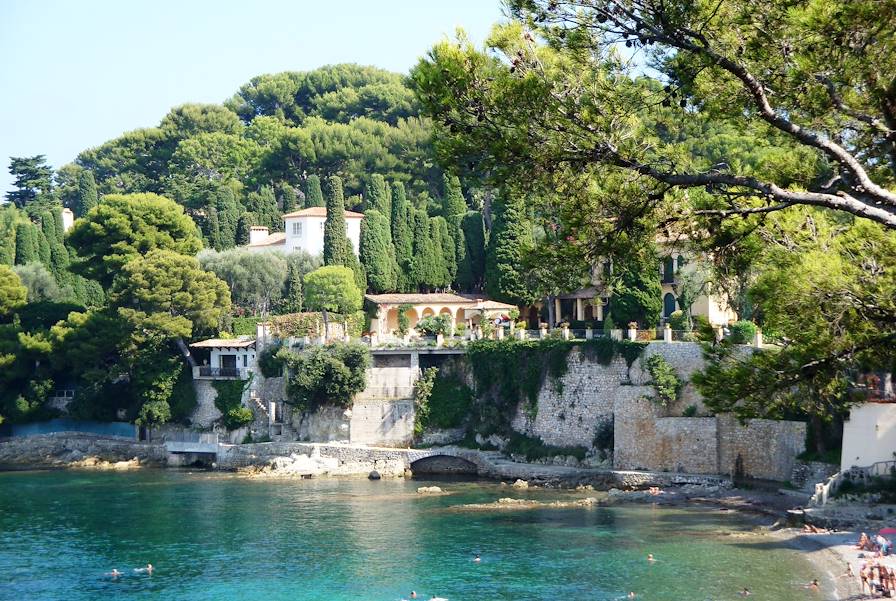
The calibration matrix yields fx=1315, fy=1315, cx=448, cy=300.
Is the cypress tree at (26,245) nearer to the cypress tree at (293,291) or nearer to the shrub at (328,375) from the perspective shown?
the cypress tree at (293,291)

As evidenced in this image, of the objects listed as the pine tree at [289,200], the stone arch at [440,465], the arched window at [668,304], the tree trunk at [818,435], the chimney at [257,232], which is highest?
the pine tree at [289,200]

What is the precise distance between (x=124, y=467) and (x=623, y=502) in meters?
24.1

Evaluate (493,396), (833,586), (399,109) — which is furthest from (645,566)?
(399,109)

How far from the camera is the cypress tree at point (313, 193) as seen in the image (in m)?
74.6

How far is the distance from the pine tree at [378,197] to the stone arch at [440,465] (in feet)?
57.0

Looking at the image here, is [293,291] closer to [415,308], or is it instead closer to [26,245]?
[415,308]

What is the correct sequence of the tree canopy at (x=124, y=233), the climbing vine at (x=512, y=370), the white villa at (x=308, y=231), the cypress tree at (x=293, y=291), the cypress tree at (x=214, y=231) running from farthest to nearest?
the cypress tree at (x=214, y=231)
the white villa at (x=308, y=231)
the cypress tree at (x=293, y=291)
the tree canopy at (x=124, y=233)
the climbing vine at (x=512, y=370)

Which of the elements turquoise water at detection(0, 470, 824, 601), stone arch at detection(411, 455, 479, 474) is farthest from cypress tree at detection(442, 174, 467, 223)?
turquoise water at detection(0, 470, 824, 601)

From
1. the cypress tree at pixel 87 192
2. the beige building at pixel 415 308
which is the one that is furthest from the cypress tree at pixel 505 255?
the cypress tree at pixel 87 192

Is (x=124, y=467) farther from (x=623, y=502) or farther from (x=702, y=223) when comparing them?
(x=702, y=223)

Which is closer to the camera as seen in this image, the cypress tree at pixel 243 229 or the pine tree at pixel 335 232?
the pine tree at pixel 335 232

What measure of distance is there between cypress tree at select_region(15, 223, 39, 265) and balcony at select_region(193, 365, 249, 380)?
61.6 feet

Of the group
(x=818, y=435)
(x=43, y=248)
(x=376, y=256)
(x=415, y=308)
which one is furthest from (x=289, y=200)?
(x=818, y=435)

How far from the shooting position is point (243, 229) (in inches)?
2879
